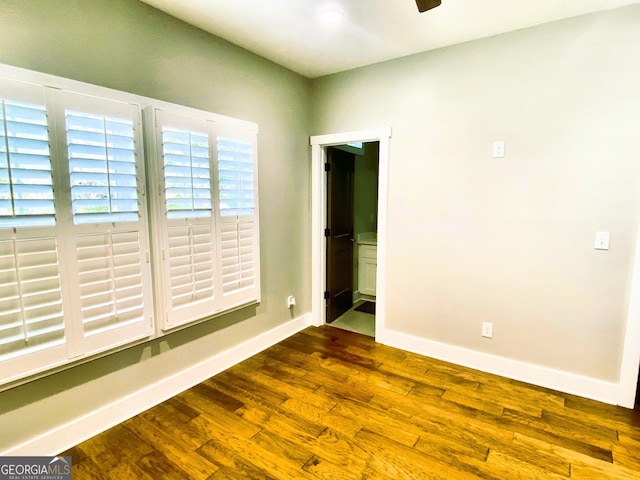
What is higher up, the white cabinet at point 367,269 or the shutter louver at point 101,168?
the shutter louver at point 101,168

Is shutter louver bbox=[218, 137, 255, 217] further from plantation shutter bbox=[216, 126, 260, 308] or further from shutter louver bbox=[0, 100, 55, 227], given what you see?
shutter louver bbox=[0, 100, 55, 227]

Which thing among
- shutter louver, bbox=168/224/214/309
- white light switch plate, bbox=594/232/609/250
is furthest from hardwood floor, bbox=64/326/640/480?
white light switch plate, bbox=594/232/609/250

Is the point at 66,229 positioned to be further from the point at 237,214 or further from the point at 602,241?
the point at 602,241

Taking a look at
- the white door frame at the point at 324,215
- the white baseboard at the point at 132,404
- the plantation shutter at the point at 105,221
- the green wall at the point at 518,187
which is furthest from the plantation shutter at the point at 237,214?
the green wall at the point at 518,187

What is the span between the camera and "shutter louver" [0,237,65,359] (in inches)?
62.9

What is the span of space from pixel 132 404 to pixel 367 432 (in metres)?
1.57

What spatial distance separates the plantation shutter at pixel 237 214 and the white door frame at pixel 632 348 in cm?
282

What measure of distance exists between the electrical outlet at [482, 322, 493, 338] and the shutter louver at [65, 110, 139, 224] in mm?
2818

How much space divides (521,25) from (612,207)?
4.79 ft

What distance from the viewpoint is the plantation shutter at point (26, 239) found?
5.19ft

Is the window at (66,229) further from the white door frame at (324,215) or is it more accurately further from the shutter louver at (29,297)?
the white door frame at (324,215)

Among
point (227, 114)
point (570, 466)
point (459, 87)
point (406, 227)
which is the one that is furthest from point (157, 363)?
point (459, 87)

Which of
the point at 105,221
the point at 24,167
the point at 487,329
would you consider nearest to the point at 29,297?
the point at 105,221

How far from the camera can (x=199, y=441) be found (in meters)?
1.94
